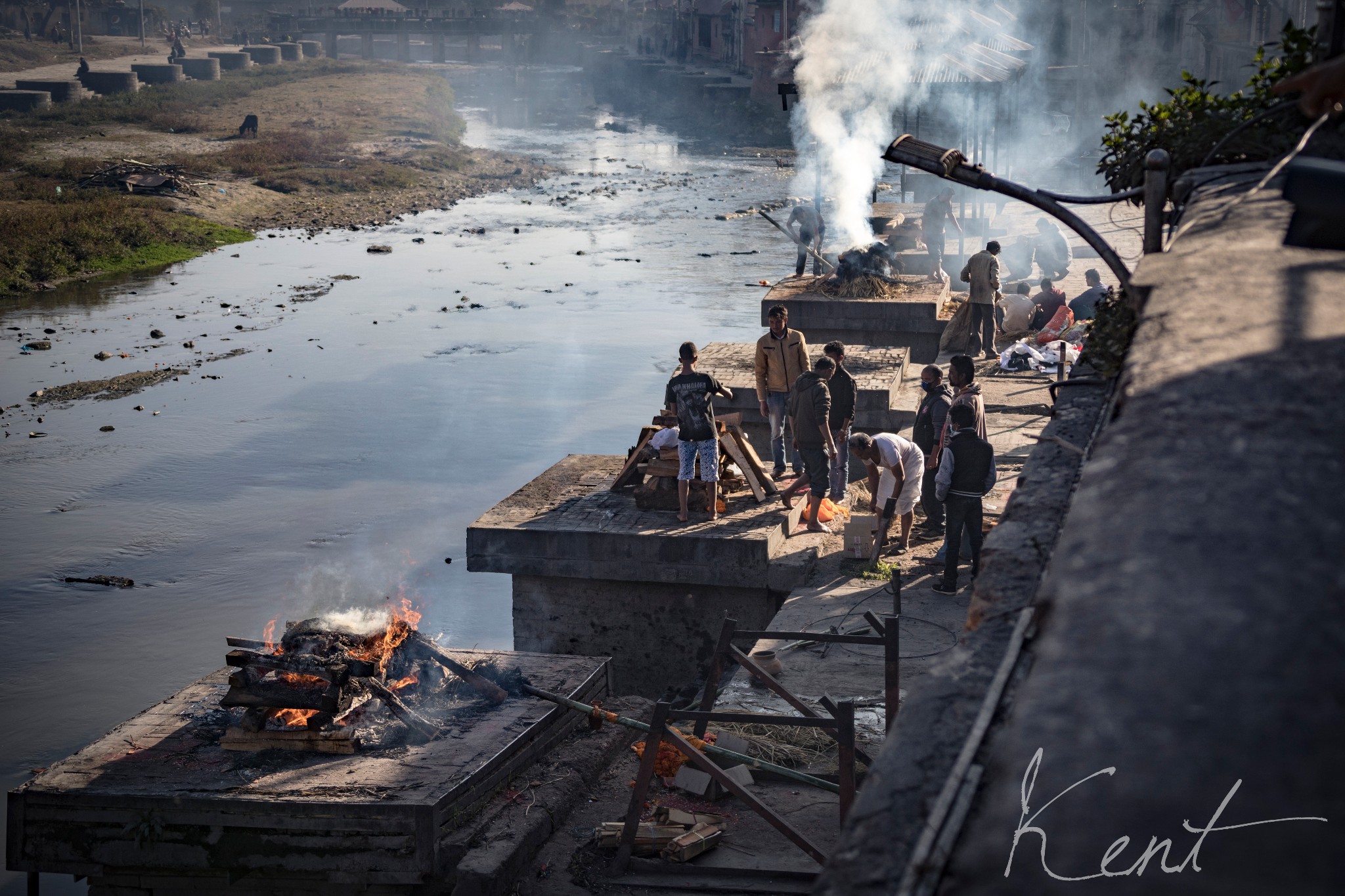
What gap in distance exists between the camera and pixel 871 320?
1634 centimetres

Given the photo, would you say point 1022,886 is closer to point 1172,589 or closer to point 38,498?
point 1172,589

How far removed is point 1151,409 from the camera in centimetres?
300

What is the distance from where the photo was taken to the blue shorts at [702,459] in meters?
9.73

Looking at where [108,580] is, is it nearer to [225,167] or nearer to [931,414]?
[931,414]

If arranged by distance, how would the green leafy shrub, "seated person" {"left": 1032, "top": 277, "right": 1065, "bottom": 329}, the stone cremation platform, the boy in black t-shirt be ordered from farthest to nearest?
"seated person" {"left": 1032, "top": 277, "right": 1065, "bottom": 329}, the boy in black t-shirt, the stone cremation platform, the green leafy shrub

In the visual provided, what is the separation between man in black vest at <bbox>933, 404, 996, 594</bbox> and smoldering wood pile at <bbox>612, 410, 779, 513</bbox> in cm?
197

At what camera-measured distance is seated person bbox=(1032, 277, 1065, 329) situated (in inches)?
665

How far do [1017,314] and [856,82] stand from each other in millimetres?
12117

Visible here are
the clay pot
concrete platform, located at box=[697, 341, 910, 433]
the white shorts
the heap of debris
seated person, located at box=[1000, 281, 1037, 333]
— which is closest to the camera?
the clay pot

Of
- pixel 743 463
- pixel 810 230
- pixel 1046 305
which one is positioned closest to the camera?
pixel 743 463

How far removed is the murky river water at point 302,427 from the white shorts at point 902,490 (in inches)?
163

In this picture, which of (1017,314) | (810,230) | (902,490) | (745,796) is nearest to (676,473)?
(902,490)

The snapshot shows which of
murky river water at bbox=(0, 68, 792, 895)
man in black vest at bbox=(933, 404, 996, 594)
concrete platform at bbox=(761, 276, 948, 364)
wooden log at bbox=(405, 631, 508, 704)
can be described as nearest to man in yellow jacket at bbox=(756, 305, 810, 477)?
man in black vest at bbox=(933, 404, 996, 594)
